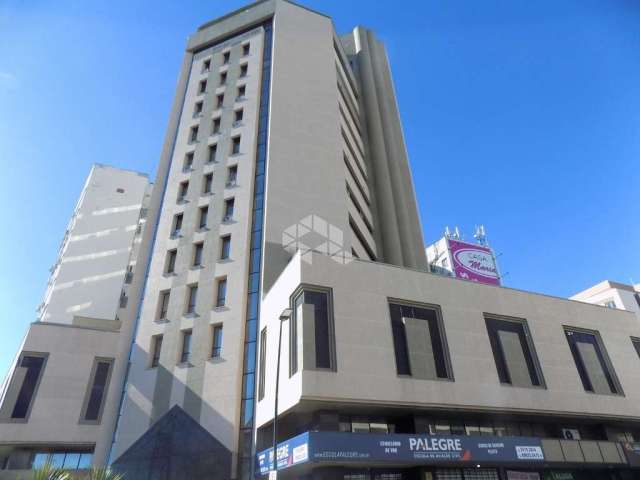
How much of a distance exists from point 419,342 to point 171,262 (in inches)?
870

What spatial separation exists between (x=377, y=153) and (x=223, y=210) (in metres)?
26.1

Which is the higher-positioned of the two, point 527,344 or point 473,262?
point 473,262

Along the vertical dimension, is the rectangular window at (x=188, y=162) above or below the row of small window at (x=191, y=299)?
above

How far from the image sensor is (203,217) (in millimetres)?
38219

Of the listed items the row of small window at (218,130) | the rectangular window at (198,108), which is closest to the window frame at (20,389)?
the row of small window at (218,130)

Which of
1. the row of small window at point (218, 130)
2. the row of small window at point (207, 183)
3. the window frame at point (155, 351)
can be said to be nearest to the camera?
the window frame at point (155, 351)

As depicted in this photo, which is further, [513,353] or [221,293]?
[221,293]

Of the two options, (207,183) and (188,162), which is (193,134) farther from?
(207,183)

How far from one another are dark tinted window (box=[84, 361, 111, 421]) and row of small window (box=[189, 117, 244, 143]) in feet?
69.7

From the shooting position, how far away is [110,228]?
6181 centimetres

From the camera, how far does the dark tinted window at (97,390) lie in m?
33.1

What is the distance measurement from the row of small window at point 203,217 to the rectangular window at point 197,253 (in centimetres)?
155

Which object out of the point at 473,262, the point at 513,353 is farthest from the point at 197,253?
the point at 473,262

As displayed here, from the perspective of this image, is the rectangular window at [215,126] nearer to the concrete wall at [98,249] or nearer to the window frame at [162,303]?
the window frame at [162,303]
